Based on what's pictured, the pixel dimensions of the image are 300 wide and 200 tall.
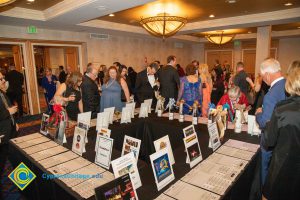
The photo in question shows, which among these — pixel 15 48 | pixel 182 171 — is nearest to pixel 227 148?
pixel 182 171

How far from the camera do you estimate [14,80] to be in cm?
557

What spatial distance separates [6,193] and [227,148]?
2527 mm

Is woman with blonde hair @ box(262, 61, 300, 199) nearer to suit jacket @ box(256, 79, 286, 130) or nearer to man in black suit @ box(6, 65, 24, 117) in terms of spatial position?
suit jacket @ box(256, 79, 286, 130)

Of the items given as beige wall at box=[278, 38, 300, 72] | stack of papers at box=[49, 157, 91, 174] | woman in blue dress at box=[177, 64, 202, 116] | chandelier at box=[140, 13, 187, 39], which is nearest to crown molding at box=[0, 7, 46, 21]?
chandelier at box=[140, 13, 187, 39]

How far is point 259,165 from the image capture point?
1.82m

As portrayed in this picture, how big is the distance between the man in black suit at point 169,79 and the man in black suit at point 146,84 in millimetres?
340

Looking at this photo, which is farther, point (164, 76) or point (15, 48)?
point (15, 48)

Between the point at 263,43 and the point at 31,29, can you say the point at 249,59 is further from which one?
the point at 31,29

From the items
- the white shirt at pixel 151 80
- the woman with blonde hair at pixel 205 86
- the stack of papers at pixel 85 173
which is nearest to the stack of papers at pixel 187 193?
the stack of papers at pixel 85 173

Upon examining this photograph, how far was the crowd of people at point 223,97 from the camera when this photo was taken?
1.36 meters

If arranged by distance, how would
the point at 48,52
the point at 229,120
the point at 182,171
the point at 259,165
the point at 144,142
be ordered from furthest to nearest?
the point at 48,52 < the point at 144,142 < the point at 229,120 < the point at 259,165 < the point at 182,171

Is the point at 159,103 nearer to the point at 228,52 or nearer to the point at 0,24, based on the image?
the point at 0,24

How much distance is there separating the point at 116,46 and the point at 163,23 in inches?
159

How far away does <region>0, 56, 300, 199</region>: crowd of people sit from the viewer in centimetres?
136
